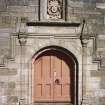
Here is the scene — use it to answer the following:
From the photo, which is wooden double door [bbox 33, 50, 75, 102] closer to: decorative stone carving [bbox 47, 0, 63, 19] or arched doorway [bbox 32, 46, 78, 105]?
arched doorway [bbox 32, 46, 78, 105]

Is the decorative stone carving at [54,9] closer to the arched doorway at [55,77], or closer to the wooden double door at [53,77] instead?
the arched doorway at [55,77]

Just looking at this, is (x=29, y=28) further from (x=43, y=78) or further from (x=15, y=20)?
(x=43, y=78)

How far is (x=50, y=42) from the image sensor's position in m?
12.5

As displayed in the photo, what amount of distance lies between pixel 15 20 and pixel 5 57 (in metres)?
1.23

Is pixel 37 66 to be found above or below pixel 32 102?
above

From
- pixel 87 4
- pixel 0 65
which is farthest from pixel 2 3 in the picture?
pixel 87 4

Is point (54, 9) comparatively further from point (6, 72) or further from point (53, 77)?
point (6, 72)

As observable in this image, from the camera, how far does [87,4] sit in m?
12.6

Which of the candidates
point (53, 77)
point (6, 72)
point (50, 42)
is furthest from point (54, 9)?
point (6, 72)

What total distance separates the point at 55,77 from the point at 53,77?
67mm

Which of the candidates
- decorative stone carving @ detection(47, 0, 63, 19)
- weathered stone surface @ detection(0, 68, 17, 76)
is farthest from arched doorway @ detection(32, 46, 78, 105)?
decorative stone carving @ detection(47, 0, 63, 19)

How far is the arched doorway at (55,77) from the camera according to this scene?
41.9 feet

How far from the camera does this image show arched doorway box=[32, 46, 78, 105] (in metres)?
12.8

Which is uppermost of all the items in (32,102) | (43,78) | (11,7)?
(11,7)
